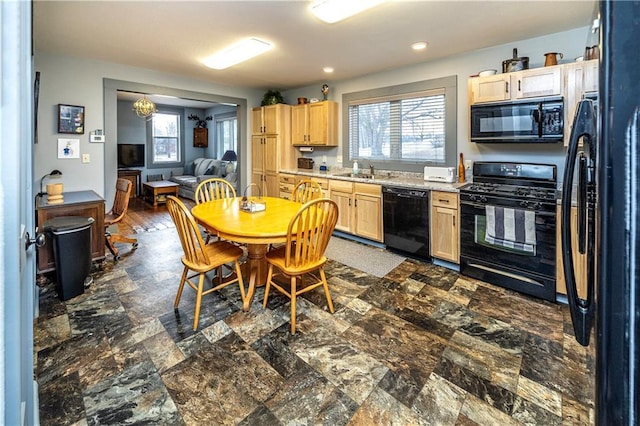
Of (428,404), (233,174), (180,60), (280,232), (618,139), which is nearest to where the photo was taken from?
(618,139)

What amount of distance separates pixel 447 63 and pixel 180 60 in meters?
3.42

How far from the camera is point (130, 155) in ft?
28.1

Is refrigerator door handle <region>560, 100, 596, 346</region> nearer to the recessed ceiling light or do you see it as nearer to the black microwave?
the black microwave

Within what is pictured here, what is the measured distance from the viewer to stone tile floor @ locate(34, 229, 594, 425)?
1649 millimetres

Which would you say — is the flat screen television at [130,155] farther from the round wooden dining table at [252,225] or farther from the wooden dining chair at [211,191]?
the round wooden dining table at [252,225]

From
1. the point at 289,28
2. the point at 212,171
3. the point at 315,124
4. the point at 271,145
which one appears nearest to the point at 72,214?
the point at 289,28

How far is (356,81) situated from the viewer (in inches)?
200

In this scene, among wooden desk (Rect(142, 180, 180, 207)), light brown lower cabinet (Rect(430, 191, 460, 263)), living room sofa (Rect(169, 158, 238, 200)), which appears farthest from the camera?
living room sofa (Rect(169, 158, 238, 200))

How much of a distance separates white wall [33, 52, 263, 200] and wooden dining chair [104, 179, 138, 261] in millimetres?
429

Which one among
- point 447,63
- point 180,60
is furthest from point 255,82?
point 447,63

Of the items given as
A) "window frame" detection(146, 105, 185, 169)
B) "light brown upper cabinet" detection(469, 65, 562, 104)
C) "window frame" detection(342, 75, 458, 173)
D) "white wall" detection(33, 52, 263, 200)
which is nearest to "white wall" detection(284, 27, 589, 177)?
"window frame" detection(342, 75, 458, 173)

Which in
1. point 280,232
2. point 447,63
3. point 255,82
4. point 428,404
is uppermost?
point 255,82

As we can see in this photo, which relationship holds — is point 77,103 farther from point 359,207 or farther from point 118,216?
point 359,207

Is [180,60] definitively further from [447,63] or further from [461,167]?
[461,167]
